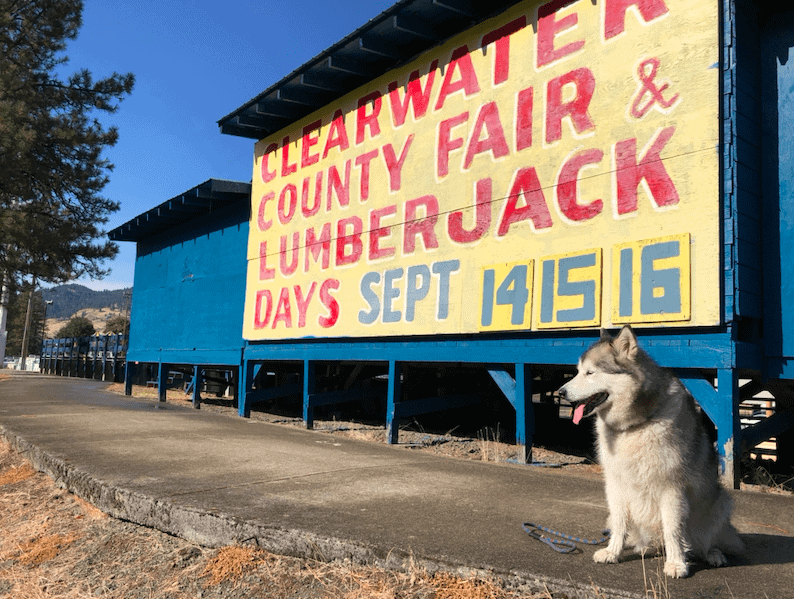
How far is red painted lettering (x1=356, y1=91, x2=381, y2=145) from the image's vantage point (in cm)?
1134

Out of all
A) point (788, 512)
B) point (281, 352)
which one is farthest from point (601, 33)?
point (281, 352)

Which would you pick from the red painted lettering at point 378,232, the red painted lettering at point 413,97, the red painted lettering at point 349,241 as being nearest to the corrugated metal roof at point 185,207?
the red painted lettering at point 349,241

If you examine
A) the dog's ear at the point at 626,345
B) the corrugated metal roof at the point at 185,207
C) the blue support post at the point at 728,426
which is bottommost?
the blue support post at the point at 728,426

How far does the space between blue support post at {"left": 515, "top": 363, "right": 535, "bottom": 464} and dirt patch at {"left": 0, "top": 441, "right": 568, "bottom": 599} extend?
519cm

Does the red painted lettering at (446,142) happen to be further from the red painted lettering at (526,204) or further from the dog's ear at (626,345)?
the dog's ear at (626,345)

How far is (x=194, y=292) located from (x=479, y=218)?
10935mm

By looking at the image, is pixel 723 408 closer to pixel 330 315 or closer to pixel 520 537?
pixel 520 537

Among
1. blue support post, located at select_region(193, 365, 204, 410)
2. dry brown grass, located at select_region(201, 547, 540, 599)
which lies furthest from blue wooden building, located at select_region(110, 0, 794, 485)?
dry brown grass, located at select_region(201, 547, 540, 599)

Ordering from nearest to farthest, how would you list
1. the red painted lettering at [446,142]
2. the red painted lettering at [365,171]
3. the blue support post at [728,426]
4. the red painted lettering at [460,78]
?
1. the blue support post at [728,426]
2. the red painted lettering at [460,78]
3. the red painted lettering at [446,142]
4. the red painted lettering at [365,171]

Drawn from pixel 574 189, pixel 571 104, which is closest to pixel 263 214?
pixel 571 104

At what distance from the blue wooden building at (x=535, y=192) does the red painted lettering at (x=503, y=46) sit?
0.10 ft

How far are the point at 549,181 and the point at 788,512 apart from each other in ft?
15.8

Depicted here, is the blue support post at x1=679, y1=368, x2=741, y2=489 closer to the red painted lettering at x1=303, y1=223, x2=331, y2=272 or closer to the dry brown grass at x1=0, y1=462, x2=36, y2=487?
the dry brown grass at x1=0, y1=462, x2=36, y2=487

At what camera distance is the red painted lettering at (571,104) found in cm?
781
